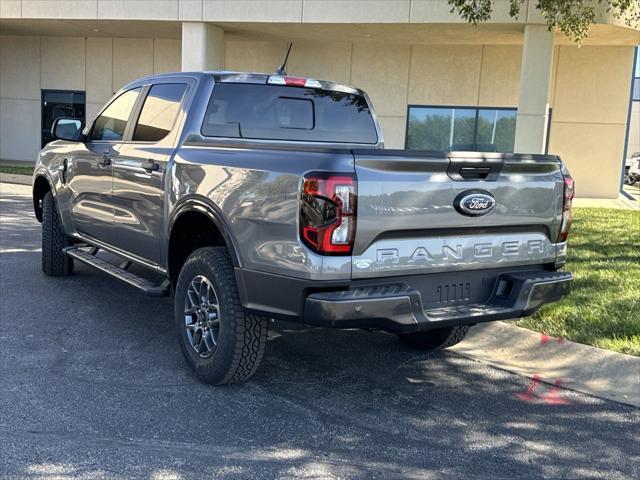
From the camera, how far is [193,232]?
4.55 metres

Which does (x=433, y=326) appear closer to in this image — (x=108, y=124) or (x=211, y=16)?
(x=108, y=124)

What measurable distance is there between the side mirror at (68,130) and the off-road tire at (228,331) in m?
2.61

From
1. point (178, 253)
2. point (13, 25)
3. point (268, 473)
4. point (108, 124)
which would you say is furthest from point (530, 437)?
point (13, 25)

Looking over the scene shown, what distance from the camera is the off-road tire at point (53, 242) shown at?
6.70m

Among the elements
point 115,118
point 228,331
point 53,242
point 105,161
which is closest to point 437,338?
point 228,331

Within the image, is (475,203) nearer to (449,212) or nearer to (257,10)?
(449,212)

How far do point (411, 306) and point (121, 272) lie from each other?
267 centimetres

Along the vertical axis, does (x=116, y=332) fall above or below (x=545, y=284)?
below

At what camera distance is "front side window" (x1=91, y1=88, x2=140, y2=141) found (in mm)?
5543

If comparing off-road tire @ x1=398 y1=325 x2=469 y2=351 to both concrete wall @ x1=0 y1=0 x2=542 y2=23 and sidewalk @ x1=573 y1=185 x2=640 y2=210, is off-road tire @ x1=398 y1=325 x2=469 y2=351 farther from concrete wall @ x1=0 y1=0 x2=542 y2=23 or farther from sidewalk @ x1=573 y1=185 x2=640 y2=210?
sidewalk @ x1=573 y1=185 x2=640 y2=210

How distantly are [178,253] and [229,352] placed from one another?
1.02 m

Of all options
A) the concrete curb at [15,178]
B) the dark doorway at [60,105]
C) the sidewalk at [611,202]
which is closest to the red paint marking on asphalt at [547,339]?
the sidewalk at [611,202]

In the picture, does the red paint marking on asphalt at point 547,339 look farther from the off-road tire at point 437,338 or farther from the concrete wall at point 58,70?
the concrete wall at point 58,70

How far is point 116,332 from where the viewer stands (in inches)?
209
